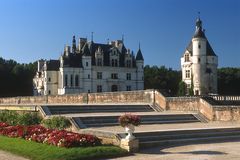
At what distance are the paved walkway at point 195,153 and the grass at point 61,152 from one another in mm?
→ 645

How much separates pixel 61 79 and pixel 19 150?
2738 inches

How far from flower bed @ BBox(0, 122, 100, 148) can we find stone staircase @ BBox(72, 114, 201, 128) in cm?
243

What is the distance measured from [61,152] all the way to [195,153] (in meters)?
4.28

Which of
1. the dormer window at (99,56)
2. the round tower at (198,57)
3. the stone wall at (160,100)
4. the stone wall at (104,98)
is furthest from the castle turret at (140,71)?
the stone wall at (160,100)

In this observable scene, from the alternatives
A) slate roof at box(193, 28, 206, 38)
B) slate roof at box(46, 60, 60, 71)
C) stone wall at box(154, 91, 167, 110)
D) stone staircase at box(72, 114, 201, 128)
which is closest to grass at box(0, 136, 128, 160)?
stone staircase at box(72, 114, 201, 128)

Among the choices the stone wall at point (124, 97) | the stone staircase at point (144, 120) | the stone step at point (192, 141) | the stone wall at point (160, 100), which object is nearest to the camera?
the stone step at point (192, 141)

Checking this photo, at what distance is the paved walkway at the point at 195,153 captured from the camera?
13.2 meters

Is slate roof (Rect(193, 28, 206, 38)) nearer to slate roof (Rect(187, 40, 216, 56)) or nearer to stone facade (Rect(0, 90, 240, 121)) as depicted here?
slate roof (Rect(187, 40, 216, 56))

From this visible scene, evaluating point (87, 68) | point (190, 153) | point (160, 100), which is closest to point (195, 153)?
point (190, 153)

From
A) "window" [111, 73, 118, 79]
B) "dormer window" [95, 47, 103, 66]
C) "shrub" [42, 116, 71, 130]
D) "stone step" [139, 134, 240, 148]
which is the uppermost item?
"dormer window" [95, 47, 103, 66]

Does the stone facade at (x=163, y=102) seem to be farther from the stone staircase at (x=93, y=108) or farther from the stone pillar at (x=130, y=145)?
the stone pillar at (x=130, y=145)

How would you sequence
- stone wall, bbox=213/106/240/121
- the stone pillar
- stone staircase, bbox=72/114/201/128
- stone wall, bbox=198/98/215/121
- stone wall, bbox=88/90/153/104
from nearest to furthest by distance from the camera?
1. the stone pillar
2. stone staircase, bbox=72/114/201/128
3. stone wall, bbox=213/106/240/121
4. stone wall, bbox=198/98/215/121
5. stone wall, bbox=88/90/153/104

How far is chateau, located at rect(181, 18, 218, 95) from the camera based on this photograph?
81.2 m

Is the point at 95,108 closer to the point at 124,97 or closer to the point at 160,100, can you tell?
the point at 160,100
